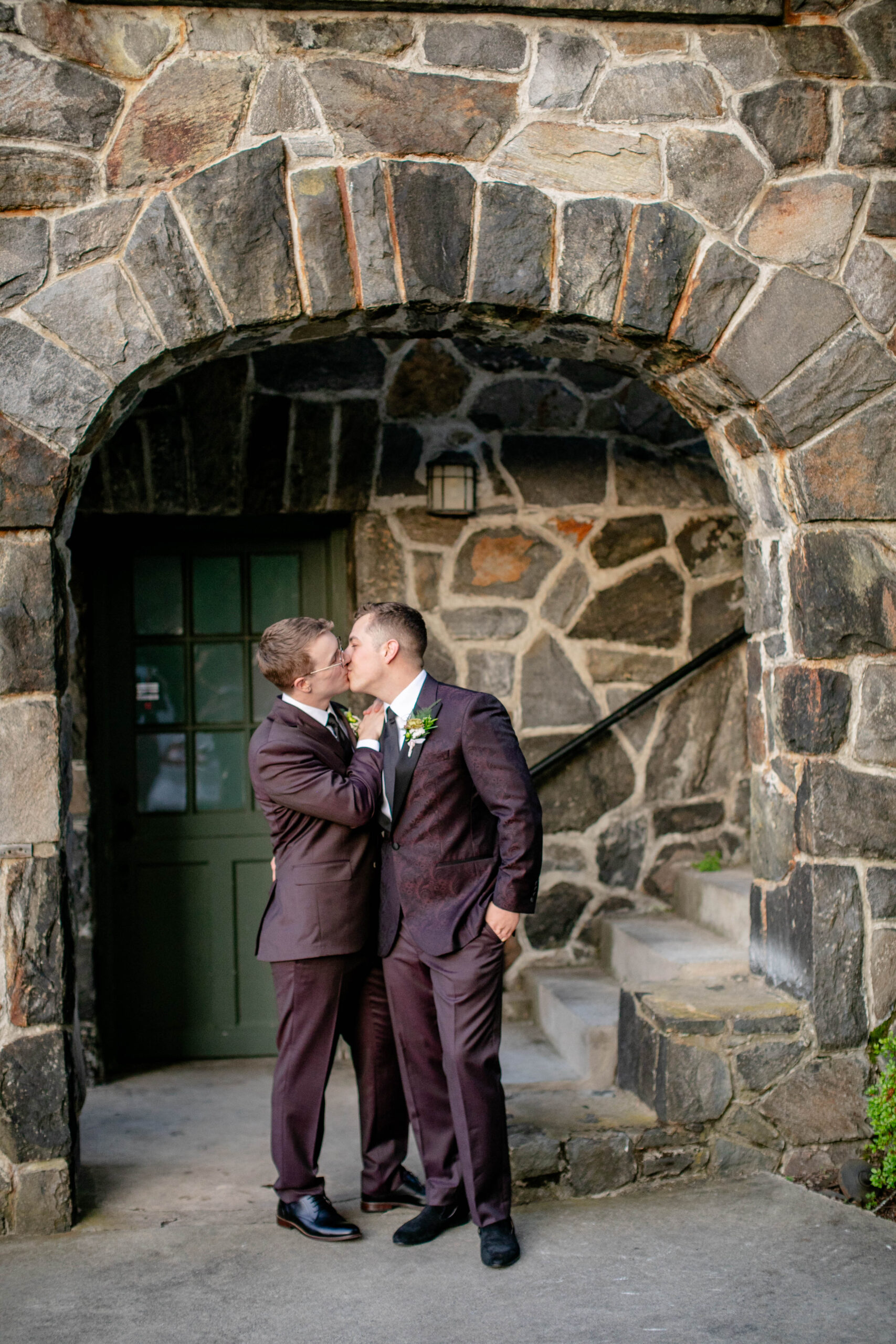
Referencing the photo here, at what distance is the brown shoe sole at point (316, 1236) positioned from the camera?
2.93 m

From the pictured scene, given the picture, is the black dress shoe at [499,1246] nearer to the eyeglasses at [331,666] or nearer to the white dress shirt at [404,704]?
the white dress shirt at [404,704]

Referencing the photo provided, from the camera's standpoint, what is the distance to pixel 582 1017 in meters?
3.94

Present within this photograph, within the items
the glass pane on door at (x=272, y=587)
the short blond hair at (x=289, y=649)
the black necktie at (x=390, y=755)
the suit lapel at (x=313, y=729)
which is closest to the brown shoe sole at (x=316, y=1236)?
the black necktie at (x=390, y=755)

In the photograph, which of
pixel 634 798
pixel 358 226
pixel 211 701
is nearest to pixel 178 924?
pixel 211 701

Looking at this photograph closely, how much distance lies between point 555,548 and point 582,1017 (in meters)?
1.82

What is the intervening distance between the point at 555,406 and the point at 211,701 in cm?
185

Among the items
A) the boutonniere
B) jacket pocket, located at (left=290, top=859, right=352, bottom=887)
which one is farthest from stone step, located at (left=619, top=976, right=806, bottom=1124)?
the boutonniere

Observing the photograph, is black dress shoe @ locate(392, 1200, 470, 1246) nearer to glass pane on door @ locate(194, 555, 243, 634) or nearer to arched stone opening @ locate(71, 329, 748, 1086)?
arched stone opening @ locate(71, 329, 748, 1086)

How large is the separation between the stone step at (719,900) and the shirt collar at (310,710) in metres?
1.71

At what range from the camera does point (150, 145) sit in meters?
2.96

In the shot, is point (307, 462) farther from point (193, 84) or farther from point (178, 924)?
point (178, 924)

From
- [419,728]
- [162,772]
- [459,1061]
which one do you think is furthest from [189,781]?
[459,1061]

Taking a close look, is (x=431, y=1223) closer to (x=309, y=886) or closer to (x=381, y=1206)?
(x=381, y=1206)

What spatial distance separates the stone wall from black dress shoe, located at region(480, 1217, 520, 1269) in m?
1.88
